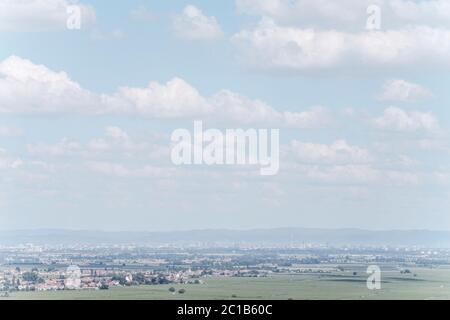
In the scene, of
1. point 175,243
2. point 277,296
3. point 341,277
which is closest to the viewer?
point 277,296

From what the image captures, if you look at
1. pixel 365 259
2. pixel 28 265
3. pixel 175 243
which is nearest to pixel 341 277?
pixel 365 259

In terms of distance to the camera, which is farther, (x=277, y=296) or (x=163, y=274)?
(x=163, y=274)
